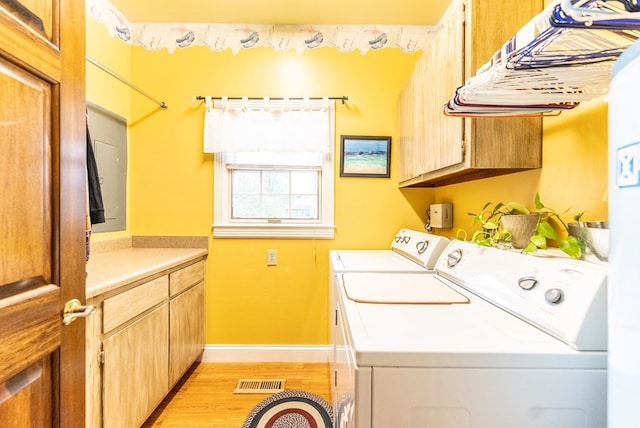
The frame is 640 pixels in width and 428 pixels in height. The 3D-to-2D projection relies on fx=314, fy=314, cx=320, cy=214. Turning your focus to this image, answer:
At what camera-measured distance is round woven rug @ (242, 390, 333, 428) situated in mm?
1752

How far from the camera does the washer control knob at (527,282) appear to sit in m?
0.93

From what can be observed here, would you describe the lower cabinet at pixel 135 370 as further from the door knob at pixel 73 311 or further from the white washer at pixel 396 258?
the white washer at pixel 396 258

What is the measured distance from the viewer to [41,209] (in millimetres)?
766

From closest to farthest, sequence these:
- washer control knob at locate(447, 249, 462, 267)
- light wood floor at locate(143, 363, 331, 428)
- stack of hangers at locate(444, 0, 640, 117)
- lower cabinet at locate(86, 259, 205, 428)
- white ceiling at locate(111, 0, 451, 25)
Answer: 1. stack of hangers at locate(444, 0, 640, 117)
2. lower cabinet at locate(86, 259, 205, 428)
3. washer control knob at locate(447, 249, 462, 267)
4. light wood floor at locate(143, 363, 331, 428)
5. white ceiling at locate(111, 0, 451, 25)

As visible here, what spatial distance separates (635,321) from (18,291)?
1.17 m

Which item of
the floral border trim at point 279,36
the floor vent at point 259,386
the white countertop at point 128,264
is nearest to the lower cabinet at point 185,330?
the white countertop at point 128,264

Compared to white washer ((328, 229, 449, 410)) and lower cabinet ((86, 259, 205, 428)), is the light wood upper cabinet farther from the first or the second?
lower cabinet ((86, 259, 205, 428))

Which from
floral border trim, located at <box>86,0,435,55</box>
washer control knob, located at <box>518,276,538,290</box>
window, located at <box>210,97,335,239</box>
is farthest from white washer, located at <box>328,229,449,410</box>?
floral border trim, located at <box>86,0,435,55</box>

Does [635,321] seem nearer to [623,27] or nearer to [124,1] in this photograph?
[623,27]

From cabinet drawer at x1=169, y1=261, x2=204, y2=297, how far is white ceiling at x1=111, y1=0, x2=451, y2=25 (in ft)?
6.06

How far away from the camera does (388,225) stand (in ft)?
8.21

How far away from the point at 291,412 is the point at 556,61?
202 centimetres

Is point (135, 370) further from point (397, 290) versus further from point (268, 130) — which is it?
point (268, 130)

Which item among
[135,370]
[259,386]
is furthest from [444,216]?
[135,370]
